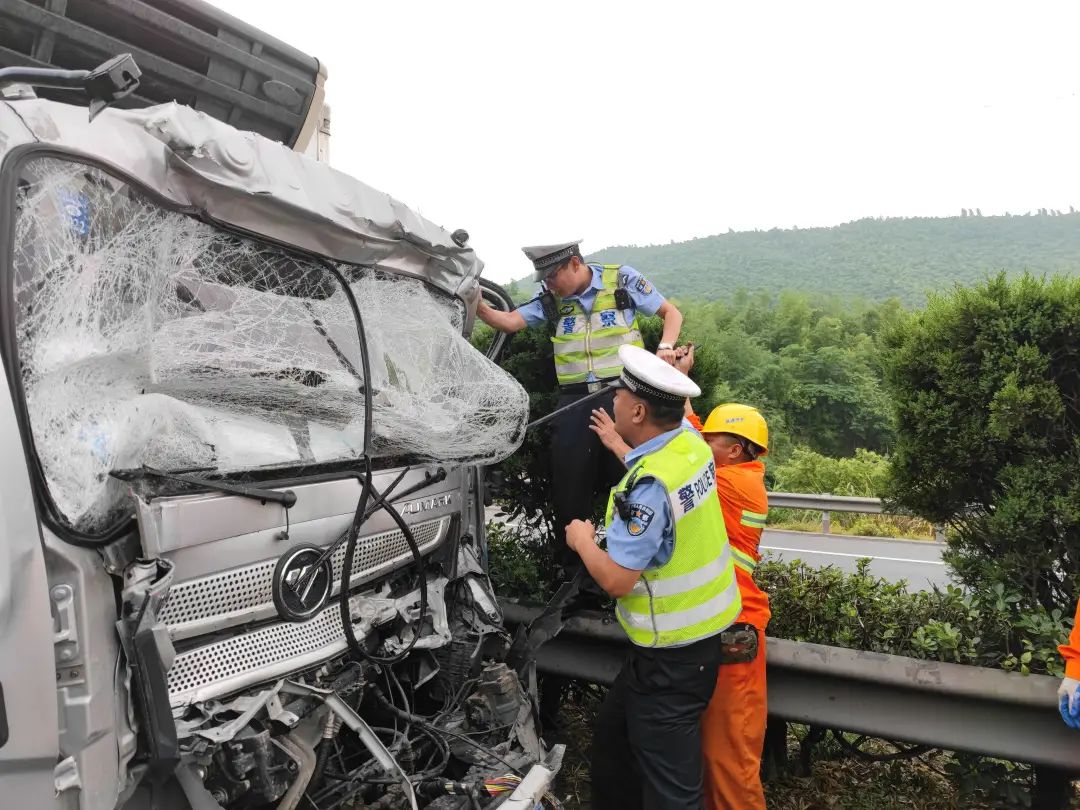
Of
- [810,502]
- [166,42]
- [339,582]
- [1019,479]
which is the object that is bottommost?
[810,502]

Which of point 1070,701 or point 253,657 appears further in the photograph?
point 1070,701

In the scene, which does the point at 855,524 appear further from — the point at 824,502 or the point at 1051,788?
the point at 1051,788

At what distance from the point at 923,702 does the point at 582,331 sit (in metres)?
2.07

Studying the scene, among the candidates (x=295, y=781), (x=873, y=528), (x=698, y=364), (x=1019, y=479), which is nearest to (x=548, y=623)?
(x=295, y=781)

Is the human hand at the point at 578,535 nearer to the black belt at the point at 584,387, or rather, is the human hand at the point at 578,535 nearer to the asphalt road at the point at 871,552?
the black belt at the point at 584,387

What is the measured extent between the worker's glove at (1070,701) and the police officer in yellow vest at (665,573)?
1.04m

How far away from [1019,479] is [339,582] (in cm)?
258

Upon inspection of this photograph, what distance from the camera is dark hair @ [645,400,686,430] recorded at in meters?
2.71

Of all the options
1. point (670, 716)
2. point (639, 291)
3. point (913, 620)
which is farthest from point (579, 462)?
point (913, 620)

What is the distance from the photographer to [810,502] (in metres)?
10.6

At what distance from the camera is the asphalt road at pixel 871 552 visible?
9906mm

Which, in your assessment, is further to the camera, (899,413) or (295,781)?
(899,413)

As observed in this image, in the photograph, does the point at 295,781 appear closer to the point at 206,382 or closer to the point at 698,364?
the point at 206,382

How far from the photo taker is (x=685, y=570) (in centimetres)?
265
